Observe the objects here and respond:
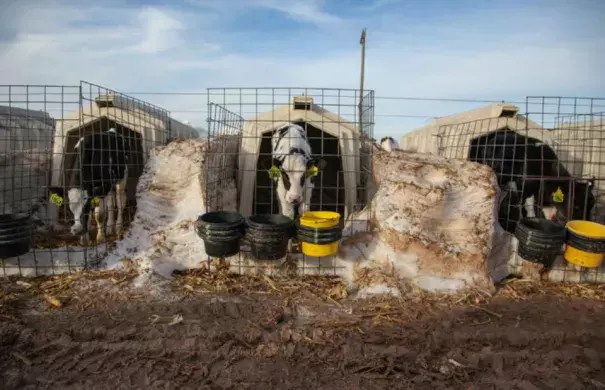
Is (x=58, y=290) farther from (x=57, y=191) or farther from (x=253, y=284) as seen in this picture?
(x=253, y=284)

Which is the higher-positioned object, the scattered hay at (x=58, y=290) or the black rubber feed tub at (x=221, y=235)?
the black rubber feed tub at (x=221, y=235)

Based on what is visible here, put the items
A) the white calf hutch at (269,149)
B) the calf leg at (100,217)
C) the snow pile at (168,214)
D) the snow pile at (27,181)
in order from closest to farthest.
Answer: the snow pile at (168,214) → the calf leg at (100,217) → the snow pile at (27,181) → the white calf hutch at (269,149)

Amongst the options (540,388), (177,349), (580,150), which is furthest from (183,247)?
(580,150)

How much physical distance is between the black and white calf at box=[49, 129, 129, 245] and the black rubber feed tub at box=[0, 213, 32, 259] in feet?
4.08

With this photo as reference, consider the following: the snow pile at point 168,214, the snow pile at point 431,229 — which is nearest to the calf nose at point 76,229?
the snow pile at point 168,214

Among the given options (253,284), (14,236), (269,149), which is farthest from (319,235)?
(269,149)

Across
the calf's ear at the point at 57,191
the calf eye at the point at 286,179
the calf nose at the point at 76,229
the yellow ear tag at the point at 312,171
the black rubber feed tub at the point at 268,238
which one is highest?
the yellow ear tag at the point at 312,171

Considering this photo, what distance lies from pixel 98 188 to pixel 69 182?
4.41 feet

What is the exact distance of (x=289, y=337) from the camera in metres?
3.69

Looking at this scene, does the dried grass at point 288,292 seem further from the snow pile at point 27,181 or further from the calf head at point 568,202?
the snow pile at point 27,181

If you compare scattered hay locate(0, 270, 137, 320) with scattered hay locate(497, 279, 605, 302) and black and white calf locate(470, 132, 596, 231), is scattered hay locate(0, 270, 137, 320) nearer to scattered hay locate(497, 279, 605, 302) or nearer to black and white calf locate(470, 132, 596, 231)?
scattered hay locate(497, 279, 605, 302)

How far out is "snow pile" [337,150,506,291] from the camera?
493 cm

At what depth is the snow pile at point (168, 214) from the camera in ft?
17.5

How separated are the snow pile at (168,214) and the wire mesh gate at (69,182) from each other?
575 millimetres
